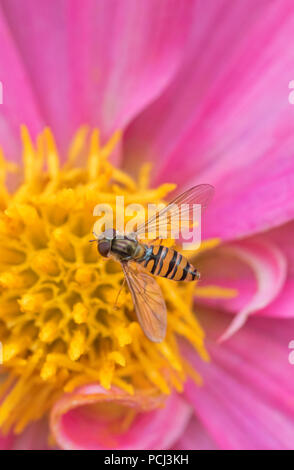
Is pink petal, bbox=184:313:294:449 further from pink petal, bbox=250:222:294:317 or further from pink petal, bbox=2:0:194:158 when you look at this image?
pink petal, bbox=2:0:194:158

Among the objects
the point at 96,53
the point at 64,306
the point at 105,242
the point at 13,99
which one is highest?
the point at 96,53

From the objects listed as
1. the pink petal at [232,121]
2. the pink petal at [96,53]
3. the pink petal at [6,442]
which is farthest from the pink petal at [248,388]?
the pink petal at [96,53]

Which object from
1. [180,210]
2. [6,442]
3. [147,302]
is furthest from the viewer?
[6,442]

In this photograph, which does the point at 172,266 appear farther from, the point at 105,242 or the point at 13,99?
the point at 13,99

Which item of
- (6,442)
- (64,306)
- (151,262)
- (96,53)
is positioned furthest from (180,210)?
(6,442)

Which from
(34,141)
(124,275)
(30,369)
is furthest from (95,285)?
(34,141)

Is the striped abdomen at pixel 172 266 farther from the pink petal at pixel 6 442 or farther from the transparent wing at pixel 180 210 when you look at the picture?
the pink petal at pixel 6 442
